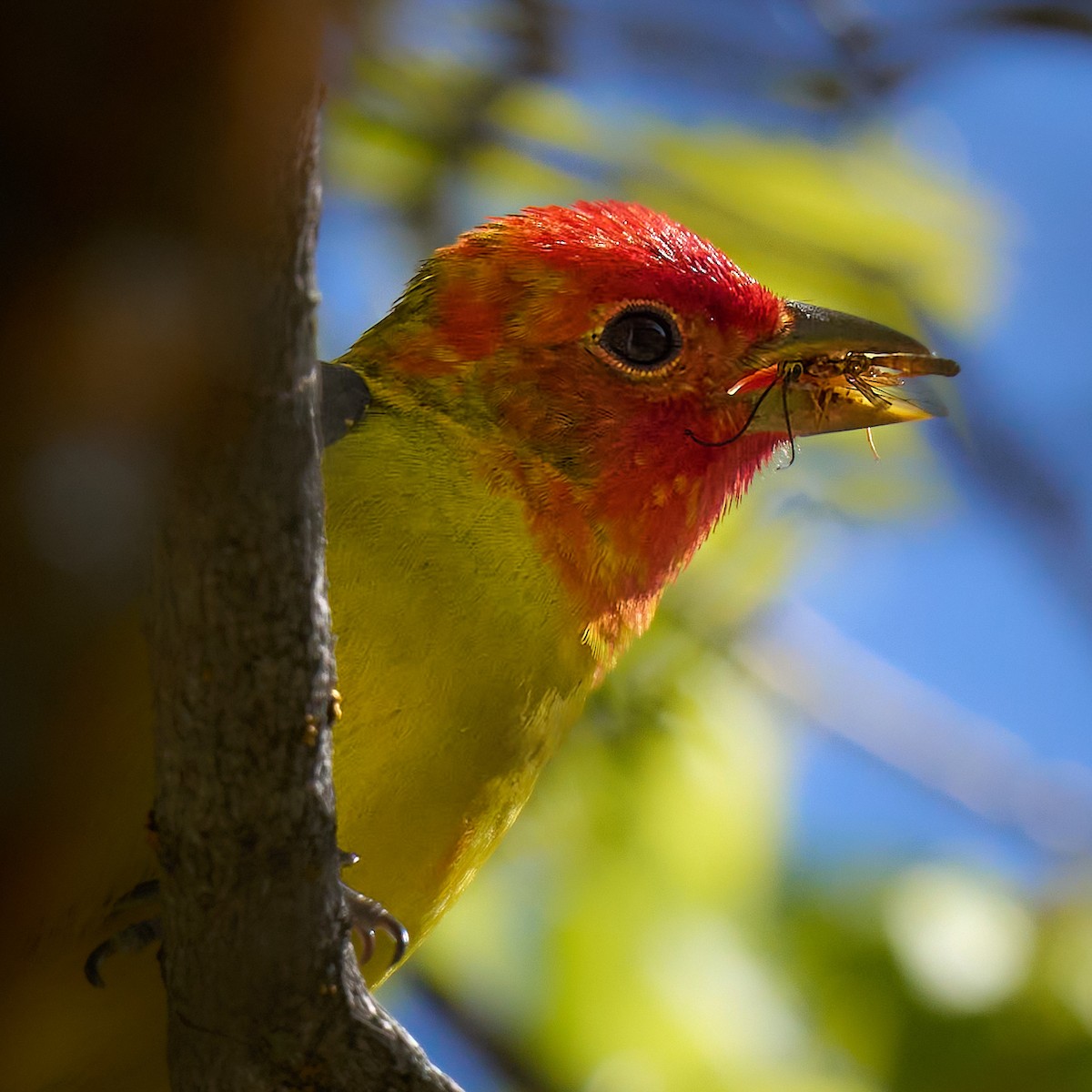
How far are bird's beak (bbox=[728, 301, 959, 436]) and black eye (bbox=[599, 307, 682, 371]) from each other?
182 mm

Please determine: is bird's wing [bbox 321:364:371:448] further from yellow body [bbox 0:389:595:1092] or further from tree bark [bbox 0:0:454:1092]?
tree bark [bbox 0:0:454:1092]

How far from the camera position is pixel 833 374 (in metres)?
3.75

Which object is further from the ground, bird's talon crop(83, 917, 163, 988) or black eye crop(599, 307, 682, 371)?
black eye crop(599, 307, 682, 371)

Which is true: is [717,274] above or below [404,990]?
above

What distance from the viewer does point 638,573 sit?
3.49 metres

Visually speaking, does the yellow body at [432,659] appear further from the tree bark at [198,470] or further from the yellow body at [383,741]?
the tree bark at [198,470]

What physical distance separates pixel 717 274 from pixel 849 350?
13.5 inches

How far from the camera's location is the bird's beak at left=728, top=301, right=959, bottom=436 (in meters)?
3.69

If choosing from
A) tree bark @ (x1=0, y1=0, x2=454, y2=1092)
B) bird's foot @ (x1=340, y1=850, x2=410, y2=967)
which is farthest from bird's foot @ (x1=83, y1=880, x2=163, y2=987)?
bird's foot @ (x1=340, y1=850, x2=410, y2=967)

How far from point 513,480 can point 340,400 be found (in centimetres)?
38

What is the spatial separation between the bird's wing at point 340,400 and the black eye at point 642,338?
540 mm

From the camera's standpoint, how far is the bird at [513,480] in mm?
2984

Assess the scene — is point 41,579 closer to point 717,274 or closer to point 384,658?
point 384,658

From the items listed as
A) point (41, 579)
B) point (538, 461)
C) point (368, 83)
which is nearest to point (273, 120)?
point (41, 579)
